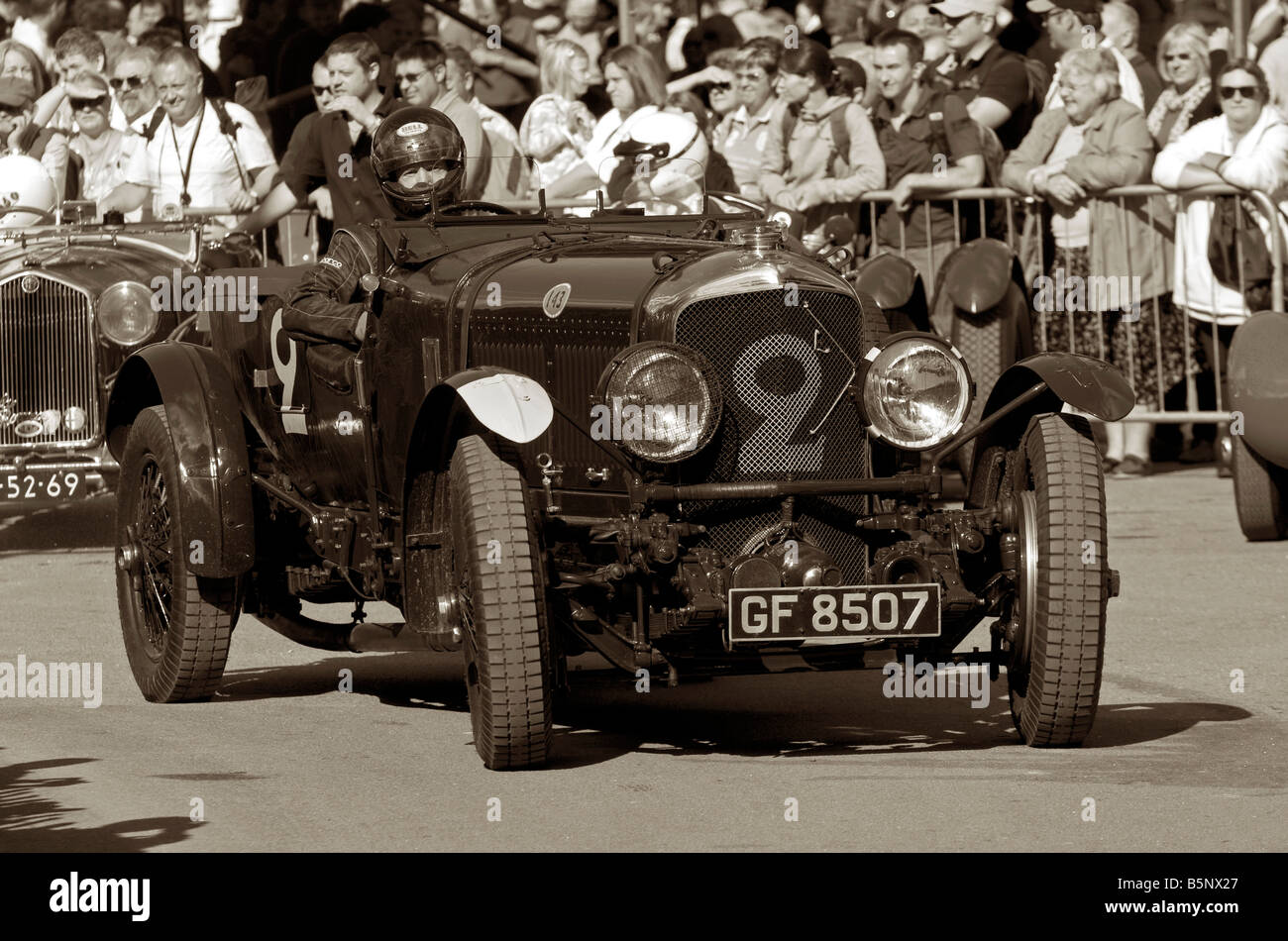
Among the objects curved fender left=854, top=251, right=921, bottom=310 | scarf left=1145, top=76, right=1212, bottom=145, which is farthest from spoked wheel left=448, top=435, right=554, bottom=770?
scarf left=1145, top=76, right=1212, bottom=145

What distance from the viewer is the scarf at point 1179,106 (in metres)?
13.9

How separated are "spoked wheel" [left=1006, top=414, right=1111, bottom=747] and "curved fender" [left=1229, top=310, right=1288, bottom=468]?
4698 mm

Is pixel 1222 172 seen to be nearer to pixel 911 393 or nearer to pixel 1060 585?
pixel 911 393

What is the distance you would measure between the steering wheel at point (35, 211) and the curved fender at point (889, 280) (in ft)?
15.2

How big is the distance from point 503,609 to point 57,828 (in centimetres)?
125

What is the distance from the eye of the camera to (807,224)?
14211 mm

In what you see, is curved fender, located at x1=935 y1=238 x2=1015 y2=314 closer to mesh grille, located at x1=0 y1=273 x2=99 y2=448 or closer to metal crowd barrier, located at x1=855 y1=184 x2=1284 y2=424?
metal crowd barrier, located at x1=855 y1=184 x2=1284 y2=424

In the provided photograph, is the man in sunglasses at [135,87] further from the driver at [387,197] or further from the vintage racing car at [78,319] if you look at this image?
the driver at [387,197]

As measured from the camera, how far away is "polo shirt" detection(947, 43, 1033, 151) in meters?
14.4

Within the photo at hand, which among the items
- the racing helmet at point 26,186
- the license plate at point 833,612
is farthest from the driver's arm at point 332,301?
the racing helmet at point 26,186

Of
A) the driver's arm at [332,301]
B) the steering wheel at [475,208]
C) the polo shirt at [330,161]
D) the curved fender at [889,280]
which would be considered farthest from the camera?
the curved fender at [889,280]

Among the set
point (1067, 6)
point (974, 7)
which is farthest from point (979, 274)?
point (1067, 6)

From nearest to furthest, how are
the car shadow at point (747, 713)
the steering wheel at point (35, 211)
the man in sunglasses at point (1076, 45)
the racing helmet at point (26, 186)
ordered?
the car shadow at point (747, 713) < the steering wheel at point (35, 211) < the racing helmet at point (26, 186) < the man in sunglasses at point (1076, 45)

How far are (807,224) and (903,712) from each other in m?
6.65
